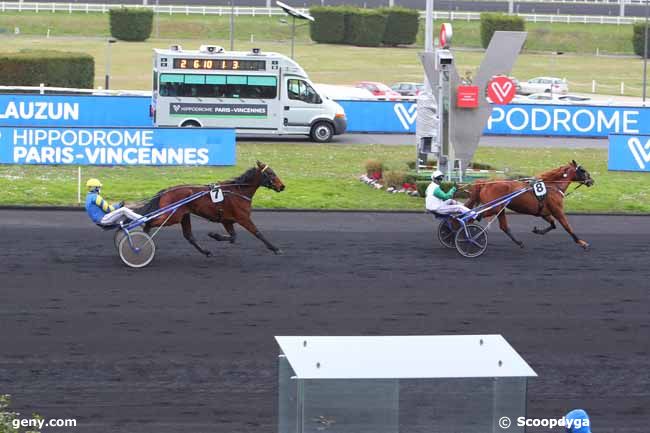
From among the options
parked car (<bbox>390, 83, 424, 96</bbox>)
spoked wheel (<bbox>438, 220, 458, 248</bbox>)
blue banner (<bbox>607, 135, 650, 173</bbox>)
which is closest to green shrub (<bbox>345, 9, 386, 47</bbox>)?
parked car (<bbox>390, 83, 424, 96</bbox>)

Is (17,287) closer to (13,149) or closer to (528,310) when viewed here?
(528,310)

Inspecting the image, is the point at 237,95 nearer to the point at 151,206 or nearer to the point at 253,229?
the point at 253,229

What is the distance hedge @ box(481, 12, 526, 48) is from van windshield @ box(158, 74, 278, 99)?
119 feet

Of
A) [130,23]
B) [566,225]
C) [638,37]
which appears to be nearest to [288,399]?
[566,225]

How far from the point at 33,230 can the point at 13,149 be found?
5.59 meters

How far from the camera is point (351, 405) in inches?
247

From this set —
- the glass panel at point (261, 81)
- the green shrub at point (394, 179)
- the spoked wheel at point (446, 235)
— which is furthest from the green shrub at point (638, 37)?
the spoked wheel at point (446, 235)

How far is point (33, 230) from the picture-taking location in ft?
62.5

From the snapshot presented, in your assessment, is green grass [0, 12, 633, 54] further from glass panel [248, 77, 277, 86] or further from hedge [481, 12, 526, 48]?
glass panel [248, 77, 277, 86]

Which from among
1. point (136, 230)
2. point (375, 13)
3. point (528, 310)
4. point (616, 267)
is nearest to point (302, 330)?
point (528, 310)

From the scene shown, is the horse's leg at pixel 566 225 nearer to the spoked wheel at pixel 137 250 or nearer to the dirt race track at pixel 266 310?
the dirt race track at pixel 266 310

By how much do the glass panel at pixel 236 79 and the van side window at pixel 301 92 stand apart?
1.24 metres

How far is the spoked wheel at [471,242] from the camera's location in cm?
1747

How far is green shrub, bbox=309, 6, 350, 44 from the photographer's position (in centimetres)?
6862
